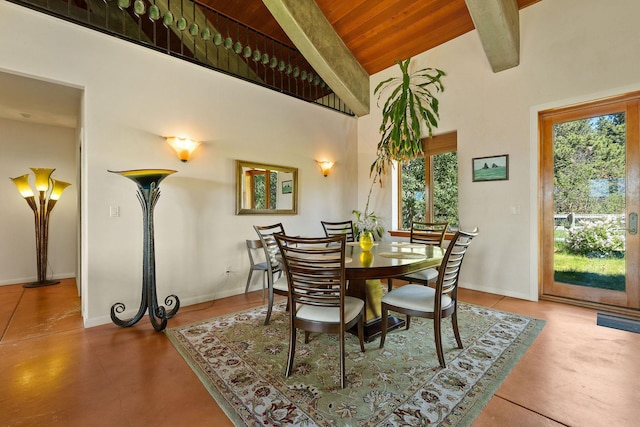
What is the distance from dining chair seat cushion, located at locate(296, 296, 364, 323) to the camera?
1801 mm

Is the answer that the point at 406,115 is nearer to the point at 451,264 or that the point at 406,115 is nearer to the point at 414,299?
the point at 451,264

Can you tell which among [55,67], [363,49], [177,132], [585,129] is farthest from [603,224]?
[55,67]

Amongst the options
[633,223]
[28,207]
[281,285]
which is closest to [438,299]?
[281,285]

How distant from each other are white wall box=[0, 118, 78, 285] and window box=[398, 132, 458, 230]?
18.2 feet

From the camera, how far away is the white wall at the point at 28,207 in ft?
13.9

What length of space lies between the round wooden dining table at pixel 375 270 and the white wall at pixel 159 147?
6.20 ft

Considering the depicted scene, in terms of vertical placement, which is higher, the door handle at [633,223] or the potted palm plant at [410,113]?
the potted palm plant at [410,113]

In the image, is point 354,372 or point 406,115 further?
point 406,115

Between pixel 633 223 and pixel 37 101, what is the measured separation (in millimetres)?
6873

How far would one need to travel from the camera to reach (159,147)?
3.12m

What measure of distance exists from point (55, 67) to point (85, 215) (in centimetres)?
133

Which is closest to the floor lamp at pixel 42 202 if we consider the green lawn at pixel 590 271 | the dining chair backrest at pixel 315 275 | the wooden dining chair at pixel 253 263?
the wooden dining chair at pixel 253 263

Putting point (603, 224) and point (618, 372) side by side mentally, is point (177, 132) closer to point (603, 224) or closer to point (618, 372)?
point (618, 372)

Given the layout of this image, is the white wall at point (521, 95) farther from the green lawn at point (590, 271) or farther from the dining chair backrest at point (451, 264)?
the dining chair backrest at point (451, 264)
